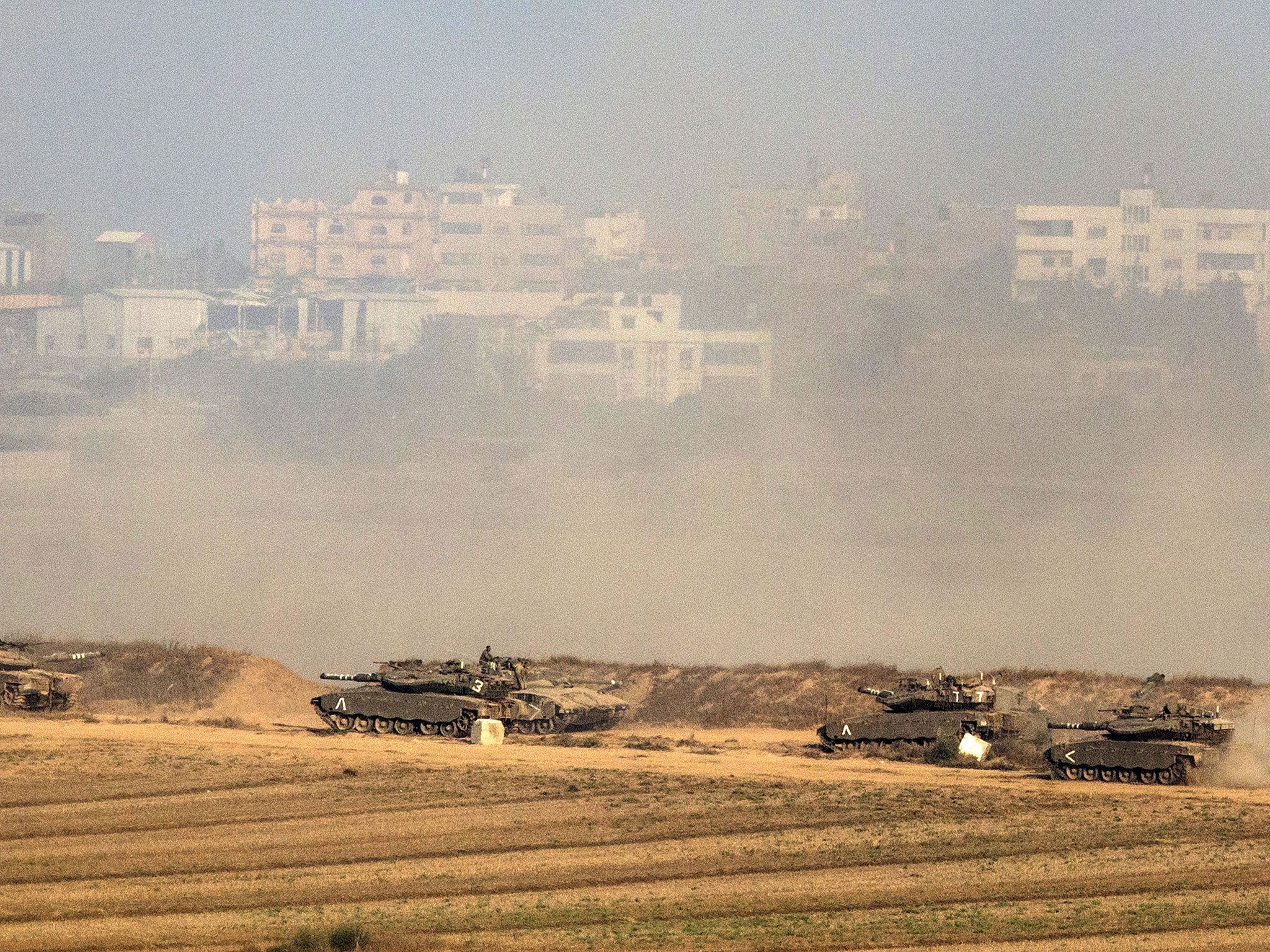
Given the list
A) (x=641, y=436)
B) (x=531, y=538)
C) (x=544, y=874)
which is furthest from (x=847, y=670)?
(x=641, y=436)

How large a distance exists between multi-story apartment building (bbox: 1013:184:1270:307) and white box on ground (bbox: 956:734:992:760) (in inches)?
2182

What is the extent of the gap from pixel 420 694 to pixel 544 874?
12.7 m

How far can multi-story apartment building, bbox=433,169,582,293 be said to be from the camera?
325 ft

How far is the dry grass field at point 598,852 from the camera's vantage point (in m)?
20.1

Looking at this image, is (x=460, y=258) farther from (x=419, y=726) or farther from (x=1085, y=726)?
(x=1085, y=726)

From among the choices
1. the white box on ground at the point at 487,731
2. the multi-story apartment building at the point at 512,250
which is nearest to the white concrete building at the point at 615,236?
the multi-story apartment building at the point at 512,250

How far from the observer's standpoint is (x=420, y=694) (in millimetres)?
35156

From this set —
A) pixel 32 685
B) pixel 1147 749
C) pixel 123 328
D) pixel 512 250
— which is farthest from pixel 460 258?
pixel 1147 749

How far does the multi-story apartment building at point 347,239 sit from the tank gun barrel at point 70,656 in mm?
66683

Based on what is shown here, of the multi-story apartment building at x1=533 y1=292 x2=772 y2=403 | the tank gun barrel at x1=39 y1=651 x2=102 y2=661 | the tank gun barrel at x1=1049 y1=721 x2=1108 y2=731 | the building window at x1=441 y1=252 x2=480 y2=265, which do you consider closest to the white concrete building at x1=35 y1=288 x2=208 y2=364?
the building window at x1=441 y1=252 x2=480 y2=265

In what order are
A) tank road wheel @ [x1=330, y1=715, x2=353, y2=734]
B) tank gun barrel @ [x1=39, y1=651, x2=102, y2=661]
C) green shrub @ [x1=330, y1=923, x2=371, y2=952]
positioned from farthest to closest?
tank gun barrel @ [x1=39, y1=651, x2=102, y2=661]
tank road wheel @ [x1=330, y1=715, x2=353, y2=734]
green shrub @ [x1=330, y1=923, x2=371, y2=952]

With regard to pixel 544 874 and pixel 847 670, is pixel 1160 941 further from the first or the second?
pixel 847 670

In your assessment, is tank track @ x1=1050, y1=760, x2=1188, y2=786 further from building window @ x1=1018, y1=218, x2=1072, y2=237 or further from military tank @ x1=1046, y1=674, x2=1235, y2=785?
building window @ x1=1018, y1=218, x2=1072, y2=237

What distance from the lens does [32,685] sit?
37625 mm
